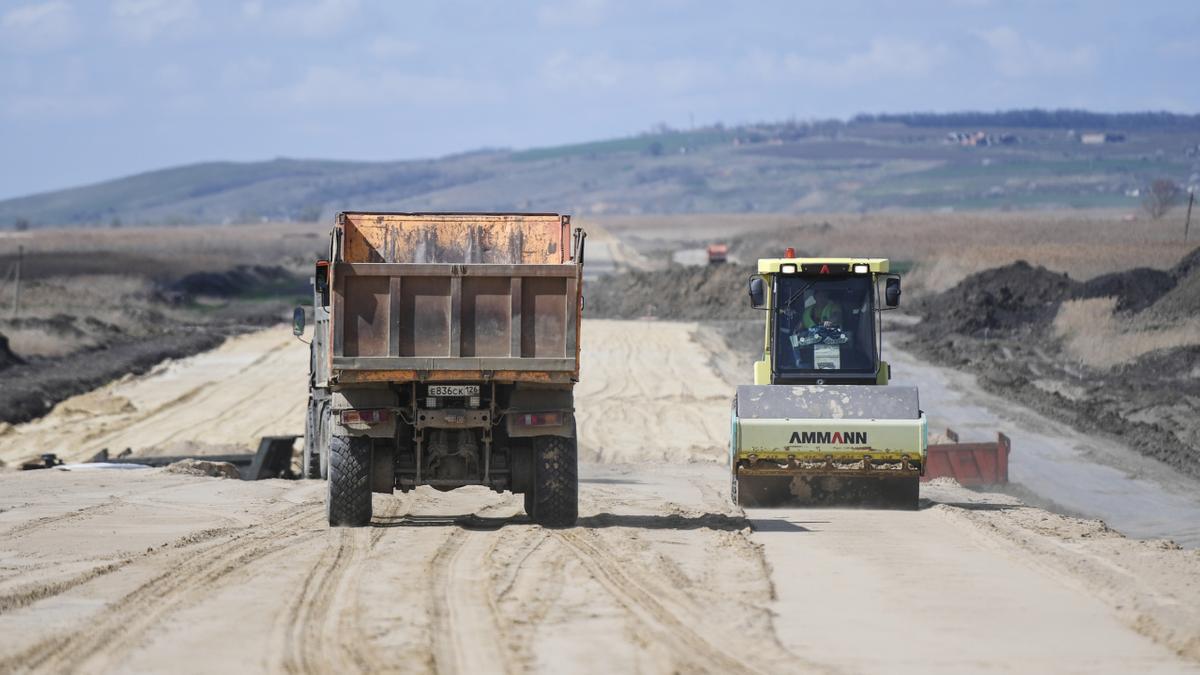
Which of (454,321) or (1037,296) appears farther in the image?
(1037,296)

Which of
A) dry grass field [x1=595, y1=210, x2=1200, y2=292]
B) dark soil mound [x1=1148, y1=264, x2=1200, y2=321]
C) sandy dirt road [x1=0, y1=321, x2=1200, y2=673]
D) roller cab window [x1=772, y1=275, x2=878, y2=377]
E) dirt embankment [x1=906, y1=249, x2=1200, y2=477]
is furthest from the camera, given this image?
dry grass field [x1=595, y1=210, x2=1200, y2=292]

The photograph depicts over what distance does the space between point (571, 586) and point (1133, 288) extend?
3554 cm

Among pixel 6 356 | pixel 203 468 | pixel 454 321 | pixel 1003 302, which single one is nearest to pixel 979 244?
pixel 1003 302

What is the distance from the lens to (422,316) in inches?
543

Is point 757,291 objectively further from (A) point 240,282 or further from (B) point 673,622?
(A) point 240,282

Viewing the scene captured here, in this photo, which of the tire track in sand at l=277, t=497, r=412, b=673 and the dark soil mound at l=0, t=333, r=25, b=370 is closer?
the tire track in sand at l=277, t=497, r=412, b=673

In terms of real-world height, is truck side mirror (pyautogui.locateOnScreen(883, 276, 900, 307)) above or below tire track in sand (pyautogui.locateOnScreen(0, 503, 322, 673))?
above

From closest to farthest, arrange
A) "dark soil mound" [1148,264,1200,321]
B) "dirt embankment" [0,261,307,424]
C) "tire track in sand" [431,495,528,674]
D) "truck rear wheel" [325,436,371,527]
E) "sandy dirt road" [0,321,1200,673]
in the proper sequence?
"tire track in sand" [431,495,528,674] → "sandy dirt road" [0,321,1200,673] → "truck rear wheel" [325,436,371,527] → "dirt embankment" [0,261,307,424] → "dark soil mound" [1148,264,1200,321]

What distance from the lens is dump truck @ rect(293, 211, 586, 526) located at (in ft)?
45.0

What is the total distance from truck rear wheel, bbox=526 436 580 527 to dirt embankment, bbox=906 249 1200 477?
11.7 metres

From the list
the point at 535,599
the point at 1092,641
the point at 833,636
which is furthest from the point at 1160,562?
the point at 535,599

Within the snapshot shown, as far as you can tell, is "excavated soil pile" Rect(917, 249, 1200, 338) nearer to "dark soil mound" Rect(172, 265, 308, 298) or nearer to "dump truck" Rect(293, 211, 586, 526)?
"dump truck" Rect(293, 211, 586, 526)

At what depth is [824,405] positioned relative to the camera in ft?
53.3

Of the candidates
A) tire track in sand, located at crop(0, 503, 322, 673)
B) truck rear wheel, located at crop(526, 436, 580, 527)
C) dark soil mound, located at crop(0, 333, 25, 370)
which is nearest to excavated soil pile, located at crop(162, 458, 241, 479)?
tire track in sand, located at crop(0, 503, 322, 673)
